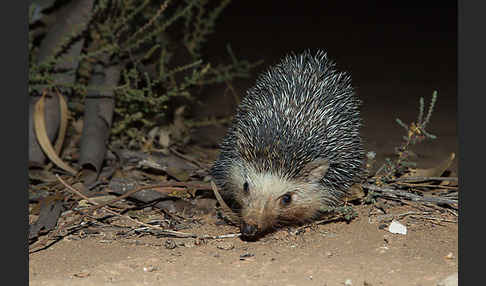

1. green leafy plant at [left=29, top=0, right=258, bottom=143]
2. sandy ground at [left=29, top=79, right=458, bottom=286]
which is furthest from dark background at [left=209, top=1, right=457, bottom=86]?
sandy ground at [left=29, top=79, right=458, bottom=286]

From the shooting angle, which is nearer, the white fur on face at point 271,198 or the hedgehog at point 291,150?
the white fur on face at point 271,198

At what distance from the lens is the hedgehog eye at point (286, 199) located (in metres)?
5.39

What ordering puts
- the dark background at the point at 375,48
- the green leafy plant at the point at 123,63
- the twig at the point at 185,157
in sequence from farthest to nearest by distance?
the dark background at the point at 375,48 < the twig at the point at 185,157 < the green leafy plant at the point at 123,63

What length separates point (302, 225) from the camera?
5605mm

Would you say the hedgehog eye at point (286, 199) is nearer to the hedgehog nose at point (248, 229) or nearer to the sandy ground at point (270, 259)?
the sandy ground at point (270, 259)

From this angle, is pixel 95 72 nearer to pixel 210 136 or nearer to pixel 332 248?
pixel 210 136

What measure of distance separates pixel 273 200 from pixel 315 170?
0.56m

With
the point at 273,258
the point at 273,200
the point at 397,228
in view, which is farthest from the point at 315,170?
the point at 273,258

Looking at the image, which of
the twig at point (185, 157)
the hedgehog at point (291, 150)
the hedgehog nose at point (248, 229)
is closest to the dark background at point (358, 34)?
the twig at point (185, 157)

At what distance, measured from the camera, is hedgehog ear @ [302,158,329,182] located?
543 cm

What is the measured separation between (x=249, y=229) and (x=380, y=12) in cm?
1516

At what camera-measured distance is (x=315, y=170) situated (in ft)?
18.0

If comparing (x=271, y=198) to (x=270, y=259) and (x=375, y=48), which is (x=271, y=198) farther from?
(x=375, y=48)

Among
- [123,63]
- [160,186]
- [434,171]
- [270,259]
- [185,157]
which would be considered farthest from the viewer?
[123,63]
